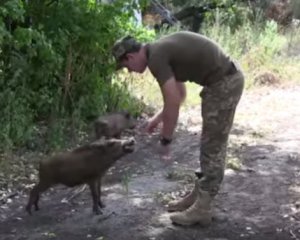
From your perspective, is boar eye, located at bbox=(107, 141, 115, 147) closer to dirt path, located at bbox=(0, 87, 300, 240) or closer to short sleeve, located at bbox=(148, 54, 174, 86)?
dirt path, located at bbox=(0, 87, 300, 240)

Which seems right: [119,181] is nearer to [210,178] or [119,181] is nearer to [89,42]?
A: [210,178]

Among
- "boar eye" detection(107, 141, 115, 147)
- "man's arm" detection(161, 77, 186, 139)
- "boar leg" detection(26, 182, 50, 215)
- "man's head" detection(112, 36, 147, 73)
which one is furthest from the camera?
"boar leg" detection(26, 182, 50, 215)

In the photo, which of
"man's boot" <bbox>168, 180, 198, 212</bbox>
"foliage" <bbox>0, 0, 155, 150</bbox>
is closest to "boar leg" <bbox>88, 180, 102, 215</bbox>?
"man's boot" <bbox>168, 180, 198, 212</bbox>

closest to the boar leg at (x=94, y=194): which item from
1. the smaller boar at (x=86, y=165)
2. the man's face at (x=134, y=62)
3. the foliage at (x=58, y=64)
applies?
the smaller boar at (x=86, y=165)

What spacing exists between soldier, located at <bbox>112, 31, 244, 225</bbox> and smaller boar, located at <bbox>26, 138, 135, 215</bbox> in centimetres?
33

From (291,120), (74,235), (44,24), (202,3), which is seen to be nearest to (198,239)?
(74,235)

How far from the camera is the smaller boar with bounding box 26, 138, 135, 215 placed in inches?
227

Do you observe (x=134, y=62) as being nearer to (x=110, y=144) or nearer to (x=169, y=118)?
(x=169, y=118)

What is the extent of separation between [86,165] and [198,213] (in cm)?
100

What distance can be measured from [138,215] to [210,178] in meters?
0.73

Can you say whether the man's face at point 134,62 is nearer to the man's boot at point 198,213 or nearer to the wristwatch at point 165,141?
the wristwatch at point 165,141

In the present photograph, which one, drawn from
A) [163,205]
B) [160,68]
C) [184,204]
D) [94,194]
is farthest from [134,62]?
[163,205]

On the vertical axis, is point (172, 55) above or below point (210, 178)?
above

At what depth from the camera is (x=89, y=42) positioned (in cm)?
883
